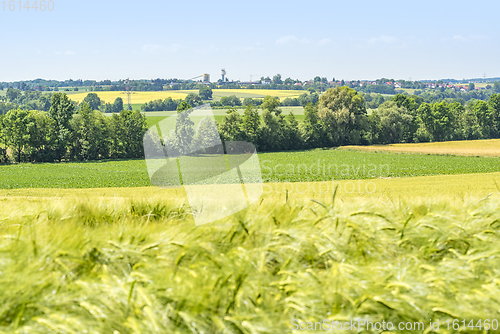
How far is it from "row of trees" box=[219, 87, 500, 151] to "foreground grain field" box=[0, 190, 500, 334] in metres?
63.3

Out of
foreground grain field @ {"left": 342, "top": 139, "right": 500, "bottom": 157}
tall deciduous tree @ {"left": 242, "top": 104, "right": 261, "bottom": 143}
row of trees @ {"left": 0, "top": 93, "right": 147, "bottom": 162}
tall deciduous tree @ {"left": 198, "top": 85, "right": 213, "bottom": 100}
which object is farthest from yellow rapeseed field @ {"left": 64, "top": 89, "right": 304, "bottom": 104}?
foreground grain field @ {"left": 342, "top": 139, "right": 500, "bottom": 157}

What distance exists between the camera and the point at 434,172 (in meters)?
41.6

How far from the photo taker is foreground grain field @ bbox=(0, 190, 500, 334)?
213 centimetres

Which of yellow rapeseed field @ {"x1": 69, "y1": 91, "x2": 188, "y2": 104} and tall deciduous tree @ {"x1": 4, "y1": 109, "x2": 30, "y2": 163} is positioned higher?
yellow rapeseed field @ {"x1": 69, "y1": 91, "x2": 188, "y2": 104}

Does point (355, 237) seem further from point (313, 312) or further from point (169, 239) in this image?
point (169, 239)

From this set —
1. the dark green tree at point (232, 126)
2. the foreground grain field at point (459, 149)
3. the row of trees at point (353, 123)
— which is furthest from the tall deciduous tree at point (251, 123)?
the foreground grain field at point (459, 149)

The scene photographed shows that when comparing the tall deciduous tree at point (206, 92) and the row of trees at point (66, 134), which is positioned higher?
the tall deciduous tree at point (206, 92)

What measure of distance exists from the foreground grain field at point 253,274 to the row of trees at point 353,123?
63.3 m

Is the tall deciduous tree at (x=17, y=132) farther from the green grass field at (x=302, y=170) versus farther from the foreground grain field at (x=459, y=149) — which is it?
the foreground grain field at (x=459, y=149)

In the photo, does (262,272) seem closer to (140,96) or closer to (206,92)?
(206,92)

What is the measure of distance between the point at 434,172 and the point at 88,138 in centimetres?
5127

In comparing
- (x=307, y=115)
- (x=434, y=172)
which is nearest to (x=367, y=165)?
(x=434, y=172)

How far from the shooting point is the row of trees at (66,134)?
58.7 metres

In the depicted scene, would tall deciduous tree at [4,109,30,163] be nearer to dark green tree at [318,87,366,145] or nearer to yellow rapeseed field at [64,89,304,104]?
dark green tree at [318,87,366,145]
